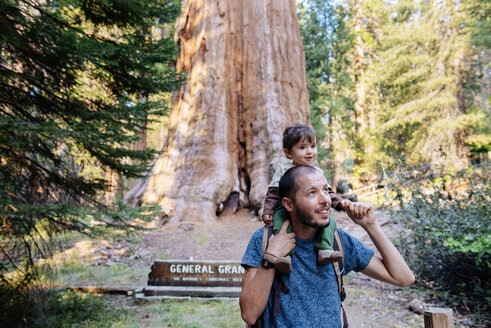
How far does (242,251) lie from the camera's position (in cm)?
780

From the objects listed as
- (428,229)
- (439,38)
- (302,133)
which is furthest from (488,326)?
(439,38)

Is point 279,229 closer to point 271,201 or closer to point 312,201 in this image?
point 312,201

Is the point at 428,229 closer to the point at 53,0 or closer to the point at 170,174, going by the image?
the point at 53,0

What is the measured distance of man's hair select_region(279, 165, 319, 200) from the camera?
68.3 inches

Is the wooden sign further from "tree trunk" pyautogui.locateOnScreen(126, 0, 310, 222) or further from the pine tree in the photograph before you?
the pine tree

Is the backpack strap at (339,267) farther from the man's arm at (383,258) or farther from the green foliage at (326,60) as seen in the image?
the green foliage at (326,60)

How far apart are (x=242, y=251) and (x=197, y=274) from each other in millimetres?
2430

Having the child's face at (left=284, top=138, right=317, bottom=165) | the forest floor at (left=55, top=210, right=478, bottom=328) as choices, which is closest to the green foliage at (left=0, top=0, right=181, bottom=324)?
the forest floor at (left=55, top=210, right=478, bottom=328)

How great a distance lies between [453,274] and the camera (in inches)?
184

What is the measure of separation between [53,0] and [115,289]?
4797 millimetres

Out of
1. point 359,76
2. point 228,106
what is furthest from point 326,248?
point 359,76

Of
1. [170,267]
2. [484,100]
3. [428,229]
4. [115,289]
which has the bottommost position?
[115,289]

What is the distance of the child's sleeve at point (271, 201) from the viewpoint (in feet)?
7.46

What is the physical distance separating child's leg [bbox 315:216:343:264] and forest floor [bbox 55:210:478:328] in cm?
328
